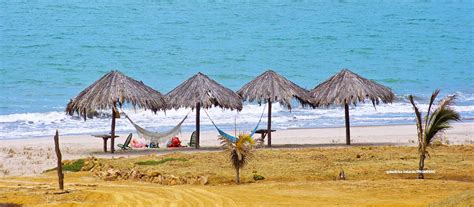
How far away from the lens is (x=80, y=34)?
4803cm

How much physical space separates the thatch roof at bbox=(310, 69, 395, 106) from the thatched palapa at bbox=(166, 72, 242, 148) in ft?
6.05

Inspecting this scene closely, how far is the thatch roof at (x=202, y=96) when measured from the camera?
2002cm

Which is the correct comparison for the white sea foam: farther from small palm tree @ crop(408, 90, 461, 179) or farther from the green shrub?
small palm tree @ crop(408, 90, 461, 179)

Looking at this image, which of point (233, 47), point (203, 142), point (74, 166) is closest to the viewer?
point (74, 166)

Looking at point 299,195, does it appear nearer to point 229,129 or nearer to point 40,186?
point 40,186

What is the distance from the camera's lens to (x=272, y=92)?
20438 millimetres

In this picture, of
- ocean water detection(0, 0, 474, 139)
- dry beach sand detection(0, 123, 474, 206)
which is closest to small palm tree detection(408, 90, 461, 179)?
dry beach sand detection(0, 123, 474, 206)

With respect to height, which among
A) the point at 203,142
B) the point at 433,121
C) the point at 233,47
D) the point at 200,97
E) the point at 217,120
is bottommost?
the point at 203,142

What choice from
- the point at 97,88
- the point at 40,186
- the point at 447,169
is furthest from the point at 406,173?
the point at 97,88

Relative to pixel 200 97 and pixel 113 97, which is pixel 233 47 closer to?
pixel 200 97

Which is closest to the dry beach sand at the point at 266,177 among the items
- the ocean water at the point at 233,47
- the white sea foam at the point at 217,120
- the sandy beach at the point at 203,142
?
the sandy beach at the point at 203,142

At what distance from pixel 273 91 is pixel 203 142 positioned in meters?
2.43

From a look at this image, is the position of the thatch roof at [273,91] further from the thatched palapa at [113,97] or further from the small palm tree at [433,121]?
the small palm tree at [433,121]

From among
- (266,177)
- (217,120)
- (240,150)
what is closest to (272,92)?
(266,177)
